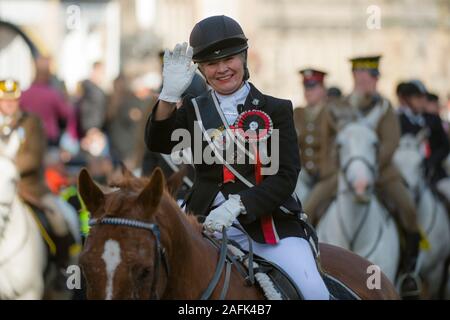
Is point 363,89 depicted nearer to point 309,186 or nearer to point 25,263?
point 309,186

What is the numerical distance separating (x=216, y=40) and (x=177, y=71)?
291 millimetres

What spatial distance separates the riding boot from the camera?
1287 cm

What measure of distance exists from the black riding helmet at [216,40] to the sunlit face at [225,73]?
0.04 m

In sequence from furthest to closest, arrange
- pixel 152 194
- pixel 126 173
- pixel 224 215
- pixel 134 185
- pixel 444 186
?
pixel 444 186 < pixel 224 215 < pixel 126 173 < pixel 134 185 < pixel 152 194

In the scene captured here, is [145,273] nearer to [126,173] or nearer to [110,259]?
[110,259]

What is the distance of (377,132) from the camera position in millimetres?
12664

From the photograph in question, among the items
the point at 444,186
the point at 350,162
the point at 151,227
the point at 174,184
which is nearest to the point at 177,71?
the point at 174,184

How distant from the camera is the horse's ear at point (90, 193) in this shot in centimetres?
524

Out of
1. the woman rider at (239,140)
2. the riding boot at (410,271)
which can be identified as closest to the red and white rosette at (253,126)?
the woman rider at (239,140)

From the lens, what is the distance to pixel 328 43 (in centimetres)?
4631

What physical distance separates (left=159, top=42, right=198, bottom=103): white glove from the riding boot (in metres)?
7.20

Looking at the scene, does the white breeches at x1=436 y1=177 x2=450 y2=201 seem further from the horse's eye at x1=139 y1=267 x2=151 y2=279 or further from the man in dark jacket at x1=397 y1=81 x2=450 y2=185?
the horse's eye at x1=139 y1=267 x2=151 y2=279

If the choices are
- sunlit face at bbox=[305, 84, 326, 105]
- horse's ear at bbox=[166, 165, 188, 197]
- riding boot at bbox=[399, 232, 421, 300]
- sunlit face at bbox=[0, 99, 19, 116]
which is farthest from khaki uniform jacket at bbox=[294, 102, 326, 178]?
horse's ear at bbox=[166, 165, 188, 197]

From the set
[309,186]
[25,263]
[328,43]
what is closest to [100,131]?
[309,186]
